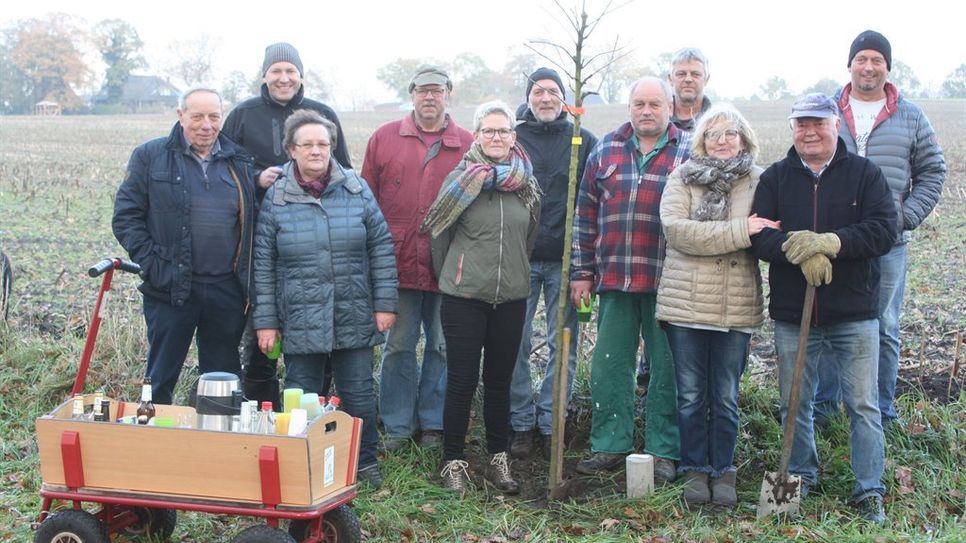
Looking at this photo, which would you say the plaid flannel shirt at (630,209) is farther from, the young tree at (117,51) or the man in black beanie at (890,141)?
the young tree at (117,51)

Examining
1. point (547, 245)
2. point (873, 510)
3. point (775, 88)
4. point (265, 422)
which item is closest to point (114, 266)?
point (265, 422)

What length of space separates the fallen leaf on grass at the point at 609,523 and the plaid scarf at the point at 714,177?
1689 mm

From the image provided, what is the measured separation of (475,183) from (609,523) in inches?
78.4

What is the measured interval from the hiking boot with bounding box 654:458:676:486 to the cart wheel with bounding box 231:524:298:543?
2.42 meters

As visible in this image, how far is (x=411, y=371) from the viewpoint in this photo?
6.33 m

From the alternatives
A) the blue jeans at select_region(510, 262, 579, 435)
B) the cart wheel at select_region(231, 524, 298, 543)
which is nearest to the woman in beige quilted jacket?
the blue jeans at select_region(510, 262, 579, 435)

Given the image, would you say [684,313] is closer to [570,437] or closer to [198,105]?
[570,437]

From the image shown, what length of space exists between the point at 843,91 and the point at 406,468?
358 centimetres

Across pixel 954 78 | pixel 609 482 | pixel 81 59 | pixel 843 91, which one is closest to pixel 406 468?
pixel 609 482

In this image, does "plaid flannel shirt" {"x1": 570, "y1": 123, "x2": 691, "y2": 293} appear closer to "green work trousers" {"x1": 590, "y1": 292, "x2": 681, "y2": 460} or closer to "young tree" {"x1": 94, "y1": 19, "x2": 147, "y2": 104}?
"green work trousers" {"x1": 590, "y1": 292, "x2": 681, "y2": 460}

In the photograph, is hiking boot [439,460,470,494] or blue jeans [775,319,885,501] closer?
blue jeans [775,319,885,501]

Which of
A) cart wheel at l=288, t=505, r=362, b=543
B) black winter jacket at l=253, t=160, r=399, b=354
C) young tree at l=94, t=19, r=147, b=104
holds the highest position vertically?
young tree at l=94, t=19, r=147, b=104

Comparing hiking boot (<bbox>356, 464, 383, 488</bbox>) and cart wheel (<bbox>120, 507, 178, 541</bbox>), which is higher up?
cart wheel (<bbox>120, 507, 178, 541</bbox>)

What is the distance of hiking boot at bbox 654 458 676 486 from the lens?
225 inches
